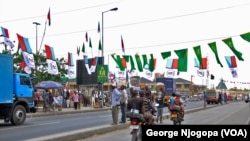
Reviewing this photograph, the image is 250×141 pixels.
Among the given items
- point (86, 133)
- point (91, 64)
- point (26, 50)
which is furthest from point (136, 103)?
point (91, 64)

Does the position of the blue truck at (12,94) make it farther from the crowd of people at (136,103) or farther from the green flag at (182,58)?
the green flag at (182,58)

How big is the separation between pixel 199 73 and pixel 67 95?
1548cm

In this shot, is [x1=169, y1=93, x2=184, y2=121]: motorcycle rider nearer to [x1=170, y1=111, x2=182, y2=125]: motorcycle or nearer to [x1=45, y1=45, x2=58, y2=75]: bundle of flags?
[x1=170, y1=111, x2=182, y2=125]: motorcycle

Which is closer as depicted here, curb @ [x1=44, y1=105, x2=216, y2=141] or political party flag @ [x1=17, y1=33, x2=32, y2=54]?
curb @ [x1=44, y1=105, x2=216, y2=141]

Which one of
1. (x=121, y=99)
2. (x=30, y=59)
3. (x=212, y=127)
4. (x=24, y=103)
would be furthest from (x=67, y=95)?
(x=212, y=127)

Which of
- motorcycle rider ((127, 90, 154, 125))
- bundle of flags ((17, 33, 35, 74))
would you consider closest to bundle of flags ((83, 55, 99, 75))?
bundle of flags ((17, 33, 35, 74))

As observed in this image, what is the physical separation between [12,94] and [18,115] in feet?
3.62

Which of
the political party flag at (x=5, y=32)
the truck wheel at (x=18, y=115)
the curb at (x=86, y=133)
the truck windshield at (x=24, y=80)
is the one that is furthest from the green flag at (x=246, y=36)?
the political party flag at (x=5, y=32)

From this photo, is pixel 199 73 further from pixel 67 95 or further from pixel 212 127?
pixel 212 127

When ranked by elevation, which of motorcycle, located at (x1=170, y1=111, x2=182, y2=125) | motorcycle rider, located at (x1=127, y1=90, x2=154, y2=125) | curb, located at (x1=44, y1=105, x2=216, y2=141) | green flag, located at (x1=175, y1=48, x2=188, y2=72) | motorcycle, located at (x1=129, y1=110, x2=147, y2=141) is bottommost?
curb, located at (x1=44, y1=105, x2=216, y2=141)

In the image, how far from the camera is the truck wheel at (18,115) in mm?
23031

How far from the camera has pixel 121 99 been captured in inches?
822

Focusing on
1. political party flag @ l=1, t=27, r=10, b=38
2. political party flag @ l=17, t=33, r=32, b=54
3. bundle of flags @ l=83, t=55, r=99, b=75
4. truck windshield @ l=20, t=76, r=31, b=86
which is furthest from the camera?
bundle of flags @ l=83, t=55, r=99, b=75

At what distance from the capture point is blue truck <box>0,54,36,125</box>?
2241 cm
